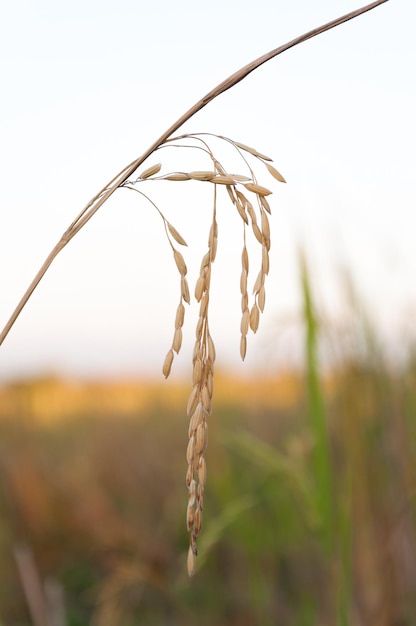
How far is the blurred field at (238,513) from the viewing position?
3.84ft

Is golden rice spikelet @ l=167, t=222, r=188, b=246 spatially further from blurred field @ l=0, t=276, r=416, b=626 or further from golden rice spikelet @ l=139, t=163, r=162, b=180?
blurred field @ l=0, t=276, r=416, b=626

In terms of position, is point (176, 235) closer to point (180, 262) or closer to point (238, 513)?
point (180, 262)

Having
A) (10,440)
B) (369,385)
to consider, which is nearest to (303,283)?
(369,385)

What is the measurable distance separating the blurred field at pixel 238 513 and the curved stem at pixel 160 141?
50 cm

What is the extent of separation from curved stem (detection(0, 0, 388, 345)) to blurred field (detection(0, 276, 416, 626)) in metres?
0.50

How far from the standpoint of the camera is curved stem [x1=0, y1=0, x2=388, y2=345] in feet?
1.24

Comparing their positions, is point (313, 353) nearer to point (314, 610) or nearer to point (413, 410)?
point (413, 410)

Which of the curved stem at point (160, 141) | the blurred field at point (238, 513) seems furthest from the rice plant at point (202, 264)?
the blurred field at point (238, 513)

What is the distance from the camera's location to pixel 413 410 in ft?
4.59

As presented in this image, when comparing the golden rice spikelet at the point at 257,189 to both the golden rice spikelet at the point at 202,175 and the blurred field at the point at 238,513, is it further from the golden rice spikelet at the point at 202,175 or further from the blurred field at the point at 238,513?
the blurred field at the point at 238,513

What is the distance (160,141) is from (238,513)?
84 cm

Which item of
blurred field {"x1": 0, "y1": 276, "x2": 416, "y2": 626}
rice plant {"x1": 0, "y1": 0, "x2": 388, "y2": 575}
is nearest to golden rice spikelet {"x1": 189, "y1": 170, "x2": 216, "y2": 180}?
rice plant {"x1": 0, "y1": 0, "x2": 388, "y2": 575}

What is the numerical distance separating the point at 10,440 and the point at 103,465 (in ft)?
1.17

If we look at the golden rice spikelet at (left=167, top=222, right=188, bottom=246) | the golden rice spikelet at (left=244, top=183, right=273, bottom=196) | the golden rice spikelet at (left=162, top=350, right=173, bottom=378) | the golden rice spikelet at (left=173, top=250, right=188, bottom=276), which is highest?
the golden rice spikelet at (left=244, top=183, right=273, bottom=196)
